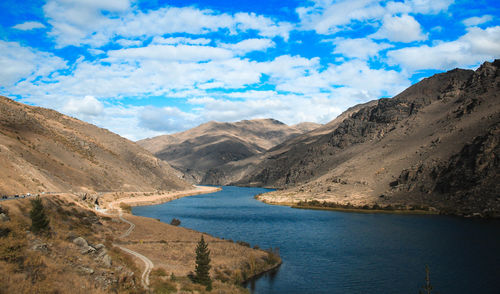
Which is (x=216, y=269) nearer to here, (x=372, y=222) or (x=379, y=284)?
(x=379, y=284)

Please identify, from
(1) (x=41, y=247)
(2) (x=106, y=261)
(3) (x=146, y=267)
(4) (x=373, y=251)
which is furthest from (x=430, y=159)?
(1) (x=41, y=247)

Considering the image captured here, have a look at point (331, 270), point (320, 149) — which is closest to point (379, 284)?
point (331, 270)

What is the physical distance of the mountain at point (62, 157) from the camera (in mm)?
64312

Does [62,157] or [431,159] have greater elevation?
[431,159]

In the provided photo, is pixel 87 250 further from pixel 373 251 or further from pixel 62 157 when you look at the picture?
pixel 62 157

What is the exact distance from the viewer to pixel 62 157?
3789 inches

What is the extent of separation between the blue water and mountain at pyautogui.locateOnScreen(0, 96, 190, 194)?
31110 mm

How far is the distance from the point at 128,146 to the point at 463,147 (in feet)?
428

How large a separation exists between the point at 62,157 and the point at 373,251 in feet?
280

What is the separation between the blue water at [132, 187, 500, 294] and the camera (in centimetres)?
3359

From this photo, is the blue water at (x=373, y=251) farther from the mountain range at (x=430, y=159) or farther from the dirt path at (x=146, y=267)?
the mountain range at (x=430, y=159)

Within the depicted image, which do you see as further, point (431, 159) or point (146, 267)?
point (431, 159)

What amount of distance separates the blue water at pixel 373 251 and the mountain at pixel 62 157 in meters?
31.1

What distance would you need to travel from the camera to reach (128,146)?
158375mm
